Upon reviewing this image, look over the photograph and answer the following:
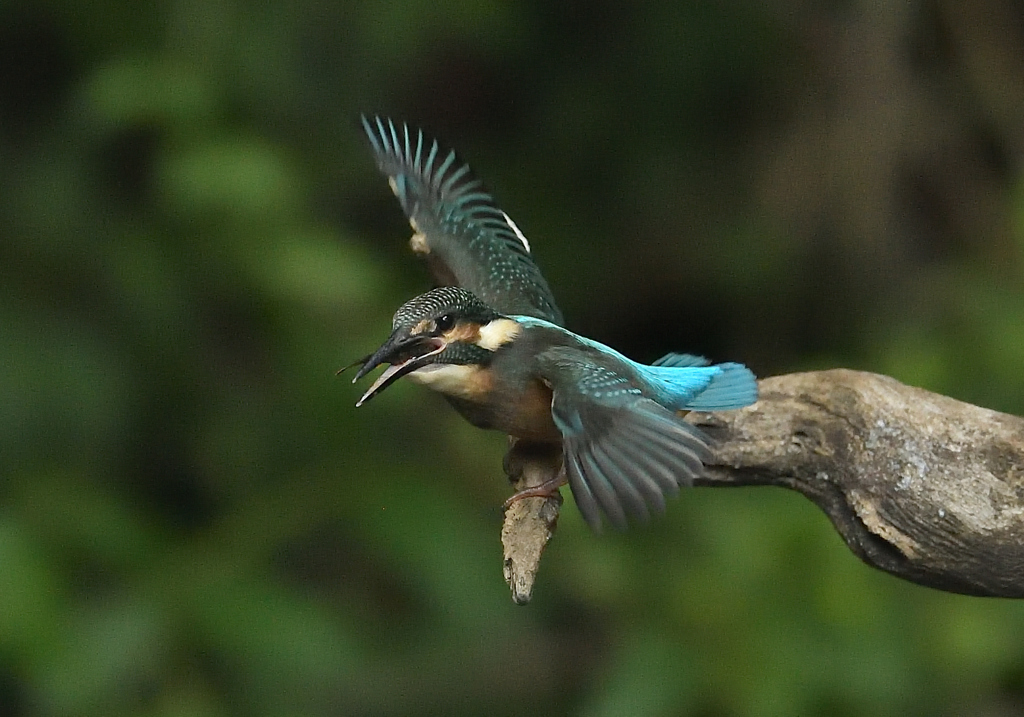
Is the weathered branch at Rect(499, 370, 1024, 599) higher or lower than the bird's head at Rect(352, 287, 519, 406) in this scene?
lower

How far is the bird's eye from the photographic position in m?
2.03

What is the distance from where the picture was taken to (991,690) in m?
3.01

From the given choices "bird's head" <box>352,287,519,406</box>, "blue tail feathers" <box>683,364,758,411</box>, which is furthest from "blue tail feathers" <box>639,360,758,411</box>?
"bird's head" <box>352,287,519,406</box>

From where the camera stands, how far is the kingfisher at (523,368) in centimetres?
180

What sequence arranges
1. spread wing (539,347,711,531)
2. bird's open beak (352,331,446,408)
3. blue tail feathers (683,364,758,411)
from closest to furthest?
spread wing (539,347,711,531) < bird's open beak (352,331,446,408) < blue tail feathers (683,364,758,411)

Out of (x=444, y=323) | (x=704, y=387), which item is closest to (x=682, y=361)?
(x=704, y=387)

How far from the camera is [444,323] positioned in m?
2.04

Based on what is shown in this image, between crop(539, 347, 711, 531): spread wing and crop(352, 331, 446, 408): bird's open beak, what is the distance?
18 cm

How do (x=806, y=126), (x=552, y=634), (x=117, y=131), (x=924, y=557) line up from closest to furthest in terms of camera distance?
(x=924, y=557) → (x=117, y=131) → (x=552, y=634) → (x=806, y=126)

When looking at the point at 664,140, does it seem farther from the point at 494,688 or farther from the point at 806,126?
the point at 494,688

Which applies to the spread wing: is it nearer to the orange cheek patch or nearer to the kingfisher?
the kingfisher

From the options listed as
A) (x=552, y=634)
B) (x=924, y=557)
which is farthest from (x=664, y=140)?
(x=924, y=557)

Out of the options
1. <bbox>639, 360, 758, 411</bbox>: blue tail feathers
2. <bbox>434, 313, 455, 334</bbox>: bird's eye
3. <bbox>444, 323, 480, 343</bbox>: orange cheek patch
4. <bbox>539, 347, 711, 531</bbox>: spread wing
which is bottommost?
<bbox>639, 360, 758, 411</bbox>: blue tail feathers

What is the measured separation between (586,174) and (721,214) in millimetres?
397
